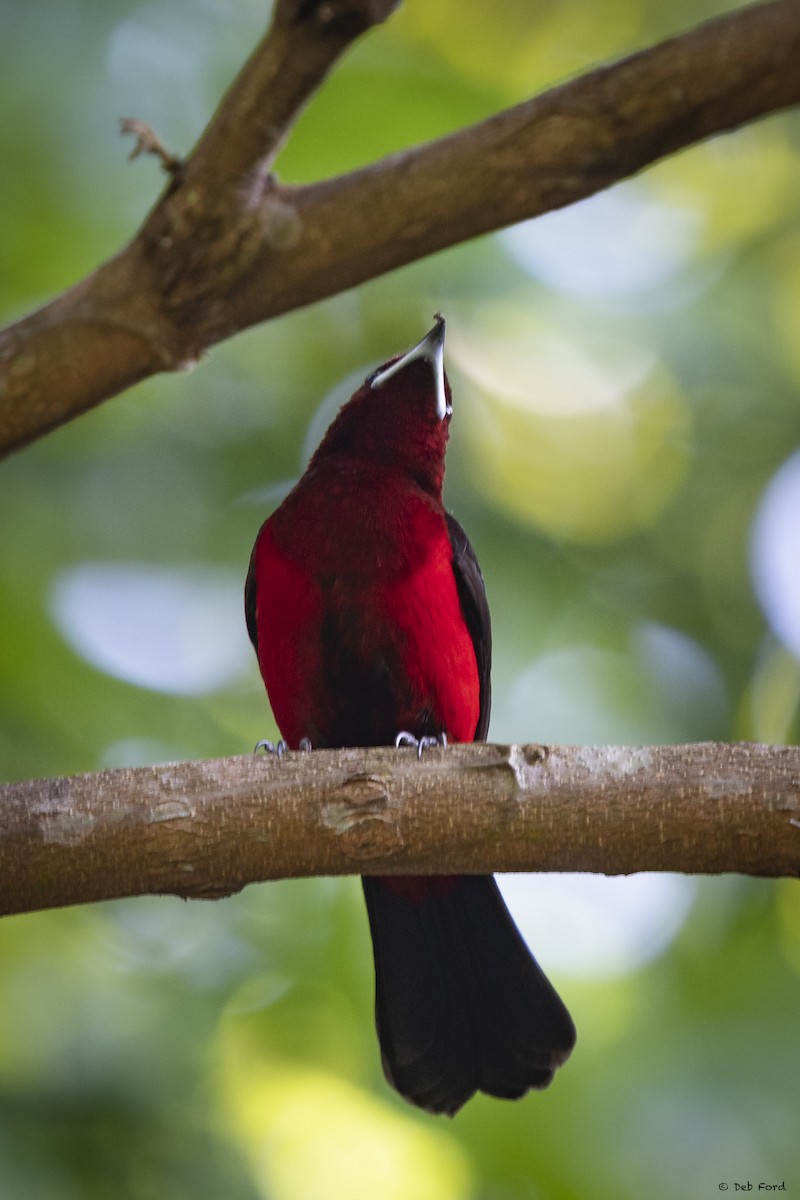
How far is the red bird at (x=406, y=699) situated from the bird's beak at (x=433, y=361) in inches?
3.8

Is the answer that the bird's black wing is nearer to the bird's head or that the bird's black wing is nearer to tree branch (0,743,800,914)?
the bird's head

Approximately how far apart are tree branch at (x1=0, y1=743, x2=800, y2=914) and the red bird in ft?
3.13

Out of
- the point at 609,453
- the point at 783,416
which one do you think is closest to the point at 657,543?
the point at 609,453

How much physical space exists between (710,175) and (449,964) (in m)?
4.09

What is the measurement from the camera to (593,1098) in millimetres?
4117

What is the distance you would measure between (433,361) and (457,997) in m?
1.76

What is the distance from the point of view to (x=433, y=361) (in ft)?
12.6

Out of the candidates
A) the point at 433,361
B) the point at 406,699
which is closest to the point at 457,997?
the point at 406,699

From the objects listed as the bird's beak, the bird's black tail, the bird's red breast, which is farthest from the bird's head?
the bird's black tail

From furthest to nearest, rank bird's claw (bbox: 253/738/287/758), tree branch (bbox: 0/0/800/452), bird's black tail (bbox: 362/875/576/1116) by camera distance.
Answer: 1. bird's black tail (bbox: 362/875/576/1116)
2. bird's claw (bbox: 253/738/287/758)
3. tree branch (bbox: 0/0/800/452)

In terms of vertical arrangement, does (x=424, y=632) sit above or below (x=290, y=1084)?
above

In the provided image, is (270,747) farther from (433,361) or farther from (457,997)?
(433,361)

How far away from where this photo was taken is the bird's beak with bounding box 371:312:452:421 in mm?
3801

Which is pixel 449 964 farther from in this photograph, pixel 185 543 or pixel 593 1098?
pixel 185 543
